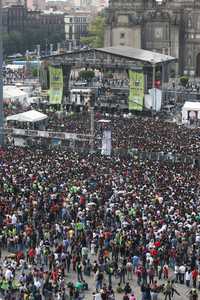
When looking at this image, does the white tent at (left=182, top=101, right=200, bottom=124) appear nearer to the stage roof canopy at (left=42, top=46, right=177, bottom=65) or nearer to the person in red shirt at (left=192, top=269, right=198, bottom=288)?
the stage roof canopy at (left=42, top=46, right=177, bottom=65)

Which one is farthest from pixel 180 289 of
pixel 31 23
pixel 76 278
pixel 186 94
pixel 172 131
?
pixel 31 23

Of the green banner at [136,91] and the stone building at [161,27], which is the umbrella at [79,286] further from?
the stone building at [161,27]

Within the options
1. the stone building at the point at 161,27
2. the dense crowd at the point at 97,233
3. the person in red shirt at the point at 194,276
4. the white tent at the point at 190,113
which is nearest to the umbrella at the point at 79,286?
the dense crowd at the point at 97,233

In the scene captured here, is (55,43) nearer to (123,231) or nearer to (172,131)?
(172,131)

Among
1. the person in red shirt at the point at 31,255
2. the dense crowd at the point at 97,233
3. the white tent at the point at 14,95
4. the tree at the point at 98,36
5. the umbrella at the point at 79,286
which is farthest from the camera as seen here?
the tree at the point at 98,36

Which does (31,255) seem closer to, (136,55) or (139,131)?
(139,131)

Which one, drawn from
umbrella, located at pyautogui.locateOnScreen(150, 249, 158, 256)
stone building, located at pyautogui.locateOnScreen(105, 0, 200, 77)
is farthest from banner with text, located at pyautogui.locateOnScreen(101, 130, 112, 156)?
stone building, located at pyautogui.locateOnScreen(105, 0, 200, 77)
